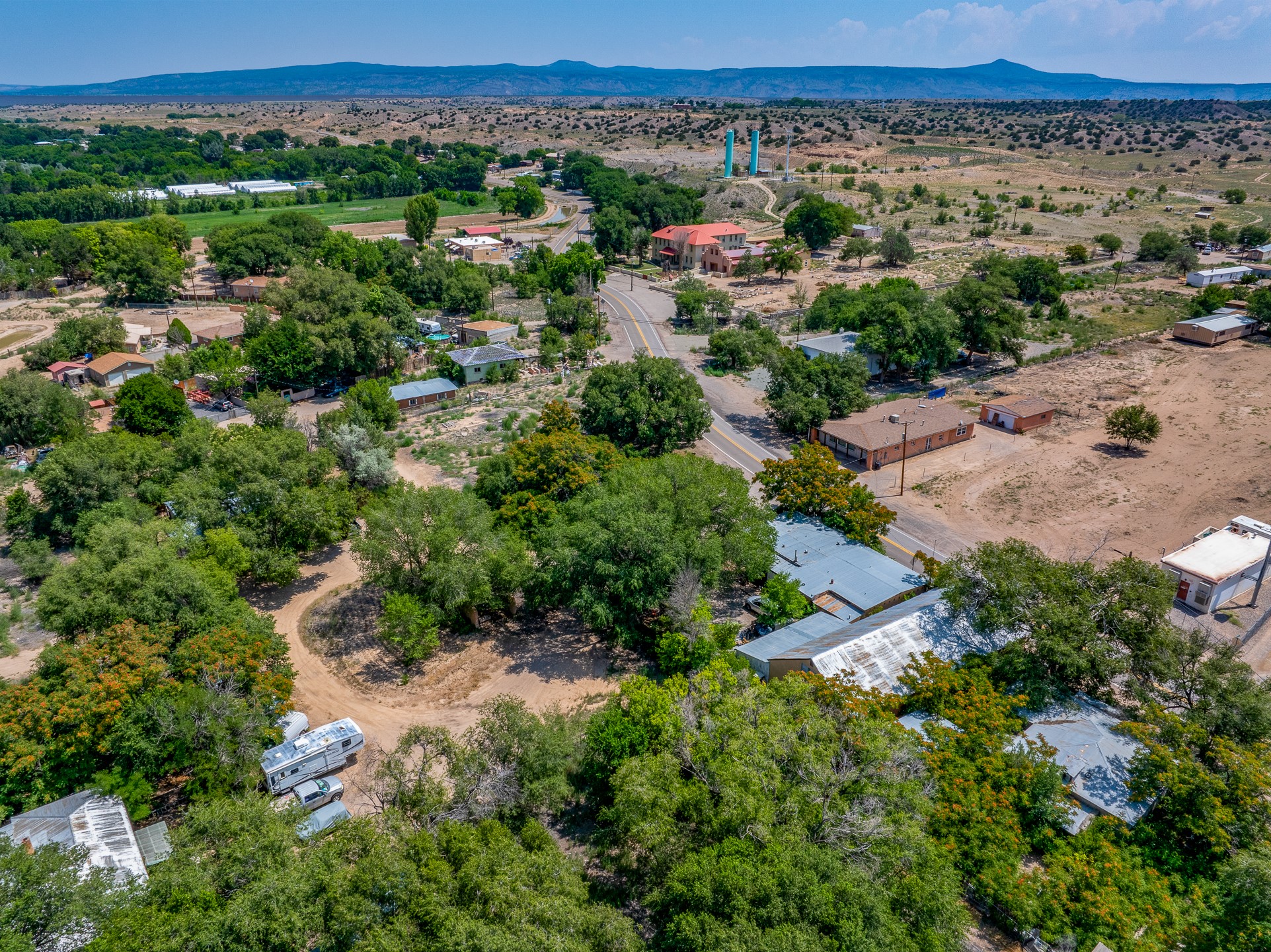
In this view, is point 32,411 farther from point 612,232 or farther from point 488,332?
point 612,232

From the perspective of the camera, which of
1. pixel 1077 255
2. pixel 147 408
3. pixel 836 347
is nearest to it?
pixel 147 408

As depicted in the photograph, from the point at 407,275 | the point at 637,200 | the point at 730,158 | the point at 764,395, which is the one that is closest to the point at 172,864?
the point at 764,395

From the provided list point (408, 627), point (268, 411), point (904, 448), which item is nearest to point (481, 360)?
point (268, 411)

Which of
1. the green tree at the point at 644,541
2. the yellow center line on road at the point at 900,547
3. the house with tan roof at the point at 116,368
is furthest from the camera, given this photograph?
the house with tan roof at the point at 116,368

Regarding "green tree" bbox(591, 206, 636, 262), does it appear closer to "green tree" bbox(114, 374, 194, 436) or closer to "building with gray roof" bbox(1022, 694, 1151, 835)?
"green tree" bbox(114, 374, 194, 436)

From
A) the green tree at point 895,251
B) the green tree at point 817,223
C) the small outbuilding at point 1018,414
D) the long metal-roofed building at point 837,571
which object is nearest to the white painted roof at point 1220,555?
the long metal-roofed building at point 837,571

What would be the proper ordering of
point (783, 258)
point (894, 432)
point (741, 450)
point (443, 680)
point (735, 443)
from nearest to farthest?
point (443, 680), point (894, 432), point (741, 450), point (735, 443), point (783, 258)

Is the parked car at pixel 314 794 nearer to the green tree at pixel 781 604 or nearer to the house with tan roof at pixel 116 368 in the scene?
the green tree at pixel 781 604

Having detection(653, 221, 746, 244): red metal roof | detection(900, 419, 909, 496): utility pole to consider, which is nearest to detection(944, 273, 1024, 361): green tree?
detection(900, 419, 909, 496): utility pole
